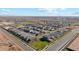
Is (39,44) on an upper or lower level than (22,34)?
lower

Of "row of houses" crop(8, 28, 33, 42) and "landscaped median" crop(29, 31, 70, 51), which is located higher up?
"row of houses" crop(8, 28, 33, 42)

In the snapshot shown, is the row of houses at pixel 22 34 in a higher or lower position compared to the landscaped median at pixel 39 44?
higher

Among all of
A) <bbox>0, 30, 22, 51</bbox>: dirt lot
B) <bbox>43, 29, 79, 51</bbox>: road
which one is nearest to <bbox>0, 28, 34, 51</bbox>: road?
<bbox>0, 30, 22, 51</bbox>: dirt lot

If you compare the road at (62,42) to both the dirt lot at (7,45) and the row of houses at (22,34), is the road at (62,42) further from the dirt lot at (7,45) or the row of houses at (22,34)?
the dirt lot at (7,45)

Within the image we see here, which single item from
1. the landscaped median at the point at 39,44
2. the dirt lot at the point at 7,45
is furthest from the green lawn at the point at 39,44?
the dirt lot at the point at 7,45

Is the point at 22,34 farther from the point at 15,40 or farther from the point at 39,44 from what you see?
the point at 39,44

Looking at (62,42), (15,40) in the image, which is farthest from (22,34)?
(62,42)

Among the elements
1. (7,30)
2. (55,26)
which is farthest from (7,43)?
(55,26)

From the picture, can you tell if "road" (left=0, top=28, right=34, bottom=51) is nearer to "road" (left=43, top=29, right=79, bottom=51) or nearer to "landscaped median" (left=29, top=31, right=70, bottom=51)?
"landscaped median" (left=29, top=31, right=70, bottom=51)
